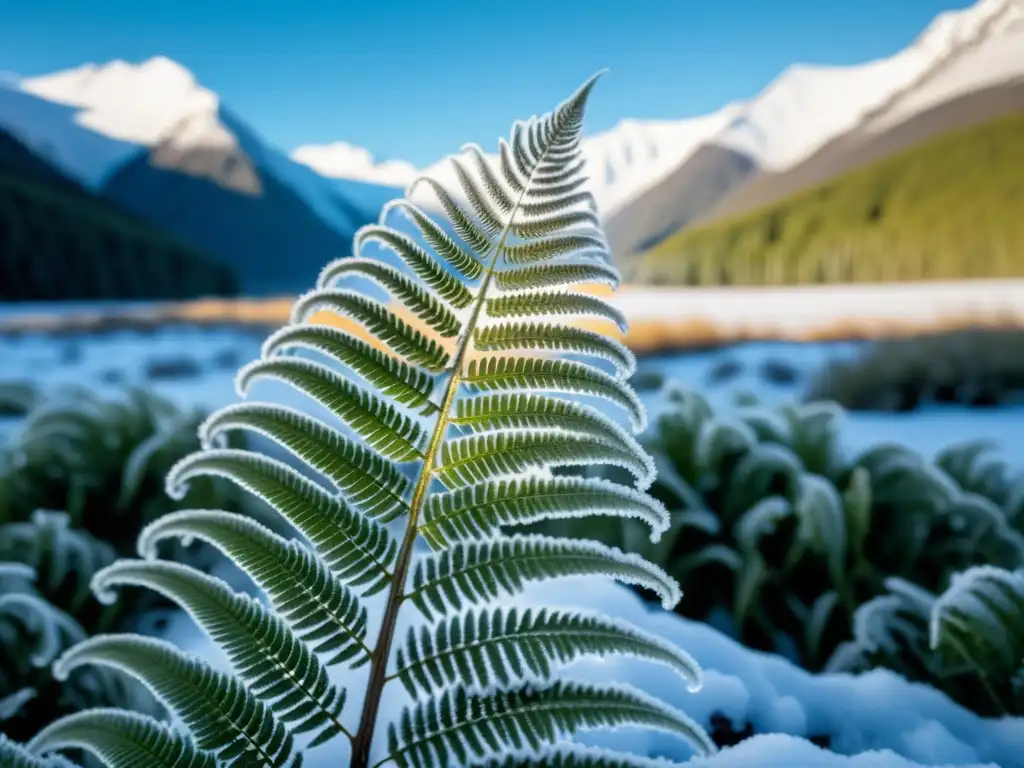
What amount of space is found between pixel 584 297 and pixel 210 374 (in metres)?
5.23

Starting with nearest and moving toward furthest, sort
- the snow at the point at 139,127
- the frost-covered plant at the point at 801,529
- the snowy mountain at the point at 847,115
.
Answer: the frost-covered plant at the point at 801,529 < the snowy mountain at the point at 847,115 < the snow at the point at 139,127

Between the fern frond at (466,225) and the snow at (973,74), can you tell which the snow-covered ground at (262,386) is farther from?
the snow at (973,74)

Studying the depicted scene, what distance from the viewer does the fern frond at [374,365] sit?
508mm

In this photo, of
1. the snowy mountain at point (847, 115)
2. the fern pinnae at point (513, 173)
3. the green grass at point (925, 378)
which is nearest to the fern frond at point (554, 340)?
the fern pinnae at point (513, 173)

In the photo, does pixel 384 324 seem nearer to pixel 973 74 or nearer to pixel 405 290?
pixel 405 290

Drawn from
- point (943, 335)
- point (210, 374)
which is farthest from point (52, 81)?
point (943, 335)

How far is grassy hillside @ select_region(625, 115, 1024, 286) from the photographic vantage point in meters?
7.46

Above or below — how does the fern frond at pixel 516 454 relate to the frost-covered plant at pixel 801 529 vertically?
above

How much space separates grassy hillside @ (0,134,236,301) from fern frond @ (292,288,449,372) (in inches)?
423

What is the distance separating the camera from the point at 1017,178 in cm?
775

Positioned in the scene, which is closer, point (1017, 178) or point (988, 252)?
point (988, 252)

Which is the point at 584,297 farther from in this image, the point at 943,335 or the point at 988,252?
the point at 988,252

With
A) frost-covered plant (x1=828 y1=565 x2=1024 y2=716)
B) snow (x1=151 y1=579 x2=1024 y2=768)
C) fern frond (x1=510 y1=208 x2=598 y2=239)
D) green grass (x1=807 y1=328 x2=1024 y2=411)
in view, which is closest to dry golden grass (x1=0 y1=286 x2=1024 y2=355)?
green grass (x1=807 y1=328 x2=1024 y2=411)

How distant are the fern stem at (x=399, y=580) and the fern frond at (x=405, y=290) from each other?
2 centimetres
